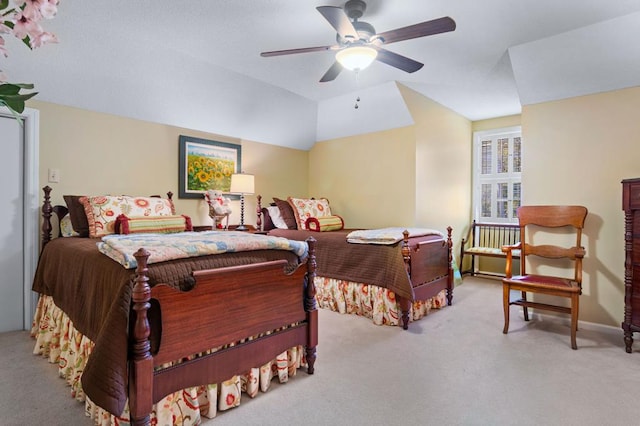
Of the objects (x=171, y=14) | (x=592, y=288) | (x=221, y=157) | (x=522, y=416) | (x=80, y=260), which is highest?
(x=171, y=14)

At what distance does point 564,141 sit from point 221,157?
3.56 metres

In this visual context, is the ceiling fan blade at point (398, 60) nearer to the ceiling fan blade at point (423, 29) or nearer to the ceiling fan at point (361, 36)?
the ceiling fan at point (361, 36)

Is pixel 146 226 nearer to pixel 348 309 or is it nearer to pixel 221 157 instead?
pixel 221 157

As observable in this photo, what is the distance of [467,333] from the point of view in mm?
2811

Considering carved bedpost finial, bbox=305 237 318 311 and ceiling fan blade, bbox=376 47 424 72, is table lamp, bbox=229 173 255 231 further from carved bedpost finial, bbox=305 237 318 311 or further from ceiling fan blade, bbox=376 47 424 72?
ceiling fan blade, bbox=376 47 424 72

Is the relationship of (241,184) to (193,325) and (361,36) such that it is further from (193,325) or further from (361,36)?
(193,325)

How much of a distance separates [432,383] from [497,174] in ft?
13.2

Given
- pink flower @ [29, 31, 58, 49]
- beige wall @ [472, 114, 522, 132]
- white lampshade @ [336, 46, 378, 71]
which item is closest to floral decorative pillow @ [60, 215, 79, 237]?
white lampshade @ [336, 46, 378, 71]

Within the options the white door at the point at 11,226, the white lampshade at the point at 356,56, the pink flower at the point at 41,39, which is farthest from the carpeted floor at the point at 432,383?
the white lampshade at the point at 356,56

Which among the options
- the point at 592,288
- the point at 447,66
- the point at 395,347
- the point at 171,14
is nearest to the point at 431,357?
the point at 395,347

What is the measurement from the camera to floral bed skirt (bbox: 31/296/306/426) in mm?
1537

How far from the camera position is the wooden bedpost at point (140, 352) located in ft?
4.41

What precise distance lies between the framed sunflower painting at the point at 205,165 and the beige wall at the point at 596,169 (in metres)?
3.32

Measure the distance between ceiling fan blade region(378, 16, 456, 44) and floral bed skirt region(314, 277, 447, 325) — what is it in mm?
1999
